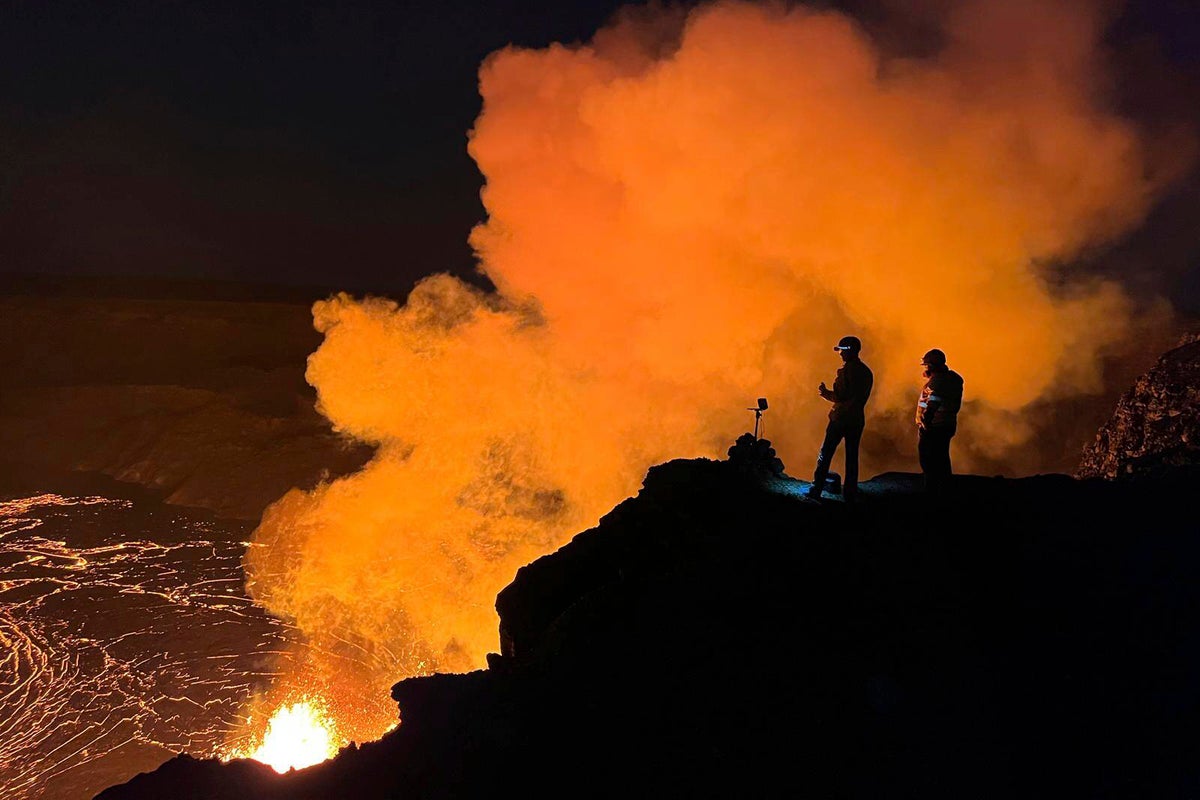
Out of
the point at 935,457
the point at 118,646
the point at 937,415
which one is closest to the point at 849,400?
the point at 937,415

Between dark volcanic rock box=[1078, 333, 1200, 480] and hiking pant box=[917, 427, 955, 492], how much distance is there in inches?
194

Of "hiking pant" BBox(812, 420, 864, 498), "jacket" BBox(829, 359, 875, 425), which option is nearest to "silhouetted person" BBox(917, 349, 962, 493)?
"jacket" BBox(829, 359, 875, 425)

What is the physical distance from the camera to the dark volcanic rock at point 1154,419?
480 inches

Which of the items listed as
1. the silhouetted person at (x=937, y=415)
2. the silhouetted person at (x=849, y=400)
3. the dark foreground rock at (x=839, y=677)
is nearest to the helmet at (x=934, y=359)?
A: the silhouetted person at (x=937, y=415)

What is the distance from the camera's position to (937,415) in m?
7.96

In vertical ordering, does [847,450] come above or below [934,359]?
below

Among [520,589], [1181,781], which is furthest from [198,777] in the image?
[1181,781]

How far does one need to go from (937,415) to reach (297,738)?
1372 cm

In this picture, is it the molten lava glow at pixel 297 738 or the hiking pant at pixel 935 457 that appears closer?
the hiking pant at pixel 935 457

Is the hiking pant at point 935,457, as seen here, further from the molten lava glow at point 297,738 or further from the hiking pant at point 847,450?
the molten lava glow at point 297,738

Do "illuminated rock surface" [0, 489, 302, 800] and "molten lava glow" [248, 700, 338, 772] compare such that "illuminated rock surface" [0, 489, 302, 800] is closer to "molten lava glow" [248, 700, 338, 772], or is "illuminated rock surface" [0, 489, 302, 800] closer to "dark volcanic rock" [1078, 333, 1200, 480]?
"molten lava glow" [248, 700, 338, 772]

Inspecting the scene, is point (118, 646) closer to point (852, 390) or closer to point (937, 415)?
point (852, 390)

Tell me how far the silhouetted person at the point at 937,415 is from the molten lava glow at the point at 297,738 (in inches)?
473

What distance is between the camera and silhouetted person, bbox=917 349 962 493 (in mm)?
7875
